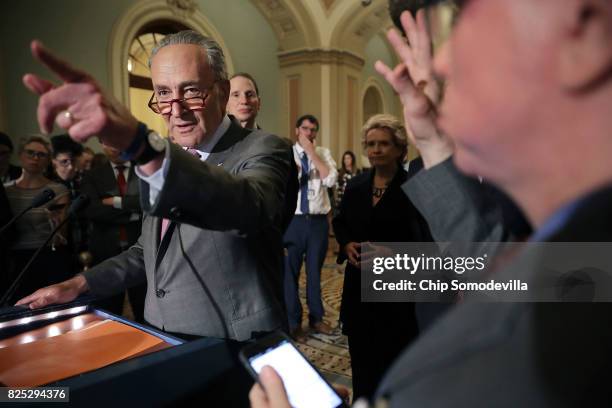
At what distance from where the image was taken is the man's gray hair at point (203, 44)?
1196 millimetres

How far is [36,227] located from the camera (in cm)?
276

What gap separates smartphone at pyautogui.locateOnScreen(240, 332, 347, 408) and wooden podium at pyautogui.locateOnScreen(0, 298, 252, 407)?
13 centimetres

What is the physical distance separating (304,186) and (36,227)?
81.0 inches

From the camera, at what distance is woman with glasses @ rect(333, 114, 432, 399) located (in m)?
2.20

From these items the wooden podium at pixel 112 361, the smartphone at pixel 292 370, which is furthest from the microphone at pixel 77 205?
the smartphone at pixel 292 370

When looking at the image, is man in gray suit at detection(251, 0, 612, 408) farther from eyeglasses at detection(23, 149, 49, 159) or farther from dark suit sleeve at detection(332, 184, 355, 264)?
eyeglasses at detection(23, 149, 49, 159)

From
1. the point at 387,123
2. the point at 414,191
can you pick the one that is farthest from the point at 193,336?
the point at 387,123

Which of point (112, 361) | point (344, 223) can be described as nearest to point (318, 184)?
point (344, 223)

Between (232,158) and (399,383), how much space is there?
2.91 ft

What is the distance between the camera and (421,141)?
790 millimetres

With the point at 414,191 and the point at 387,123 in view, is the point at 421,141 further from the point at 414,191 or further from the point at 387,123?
the point at 387,123

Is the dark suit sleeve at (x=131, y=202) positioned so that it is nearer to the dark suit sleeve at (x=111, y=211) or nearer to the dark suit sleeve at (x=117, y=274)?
the dark suit sleeve at (x=111, y=211)

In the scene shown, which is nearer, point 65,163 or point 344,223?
point 344,223

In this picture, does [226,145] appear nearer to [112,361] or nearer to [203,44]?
[203,44]
